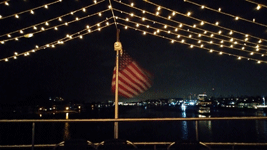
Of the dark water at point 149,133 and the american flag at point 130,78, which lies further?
the dark water at point 149,133

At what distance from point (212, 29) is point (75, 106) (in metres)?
141

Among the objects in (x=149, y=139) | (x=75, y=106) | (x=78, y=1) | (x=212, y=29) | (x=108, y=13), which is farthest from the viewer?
Result: (x=75, y=106)

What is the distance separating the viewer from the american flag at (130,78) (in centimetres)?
693

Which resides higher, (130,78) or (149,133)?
(130,78)

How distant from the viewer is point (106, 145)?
2.98m

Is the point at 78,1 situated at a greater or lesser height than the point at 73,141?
greater

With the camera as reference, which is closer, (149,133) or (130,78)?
(130,78)

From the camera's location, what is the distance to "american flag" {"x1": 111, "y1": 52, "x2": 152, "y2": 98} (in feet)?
22.7

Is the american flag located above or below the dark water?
above

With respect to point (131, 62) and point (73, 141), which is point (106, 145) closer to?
point (73, 141)

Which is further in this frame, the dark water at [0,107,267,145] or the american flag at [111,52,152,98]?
the dark water at [0,107,267,145]

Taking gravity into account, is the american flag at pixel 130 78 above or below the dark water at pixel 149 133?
above

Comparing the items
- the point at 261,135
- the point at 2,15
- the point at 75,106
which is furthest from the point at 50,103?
the point at 2,15

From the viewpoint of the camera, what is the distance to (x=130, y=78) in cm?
714
